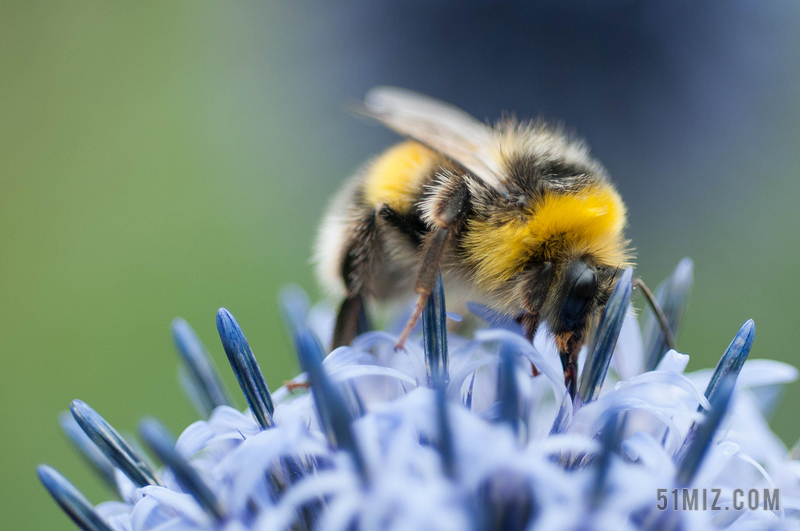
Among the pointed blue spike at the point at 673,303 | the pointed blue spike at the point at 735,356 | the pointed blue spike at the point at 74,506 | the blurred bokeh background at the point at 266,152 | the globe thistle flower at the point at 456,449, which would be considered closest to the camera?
the globe thistle flower at the point at 456,449

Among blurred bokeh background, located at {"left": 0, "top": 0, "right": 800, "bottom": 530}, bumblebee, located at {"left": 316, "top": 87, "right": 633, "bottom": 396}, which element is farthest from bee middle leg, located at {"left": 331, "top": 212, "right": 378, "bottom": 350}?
blurred bokeh background, located at {"left": 0, "top": 0, "right": 800, "bottom": 530}

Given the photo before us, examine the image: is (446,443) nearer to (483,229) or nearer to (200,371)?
(483,229)

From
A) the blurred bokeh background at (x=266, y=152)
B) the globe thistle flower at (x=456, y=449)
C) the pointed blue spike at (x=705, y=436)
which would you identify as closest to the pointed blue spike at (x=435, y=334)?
the globe thistle flower at (x=456, y=449)

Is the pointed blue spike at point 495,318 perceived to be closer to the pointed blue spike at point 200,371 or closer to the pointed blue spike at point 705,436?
the pointed blue spike at point 705,436

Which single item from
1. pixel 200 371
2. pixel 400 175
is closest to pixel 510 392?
pixel 400 175

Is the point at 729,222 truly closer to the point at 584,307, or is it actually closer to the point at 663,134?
the point at 663,134

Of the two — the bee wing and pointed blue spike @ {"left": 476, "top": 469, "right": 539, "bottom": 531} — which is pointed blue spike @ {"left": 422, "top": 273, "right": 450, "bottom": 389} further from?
pointed blue spike @ {"left": 476, "top": 469, "right": 539, "bottom": 531}
